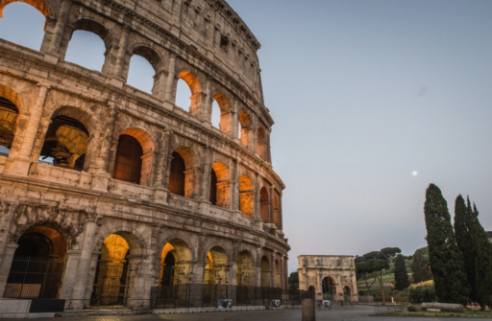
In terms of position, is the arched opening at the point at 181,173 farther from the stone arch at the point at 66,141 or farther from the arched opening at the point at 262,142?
the arched opening at the point at 262,142

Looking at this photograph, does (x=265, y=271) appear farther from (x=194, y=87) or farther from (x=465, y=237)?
(x=465, y=237)

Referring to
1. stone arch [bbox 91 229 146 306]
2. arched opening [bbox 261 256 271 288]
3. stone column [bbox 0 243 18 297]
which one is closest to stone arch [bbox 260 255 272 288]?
arched opening [bbox 261 256 271 288]

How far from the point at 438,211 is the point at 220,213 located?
1408cm

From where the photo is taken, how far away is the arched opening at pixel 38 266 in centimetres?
1097

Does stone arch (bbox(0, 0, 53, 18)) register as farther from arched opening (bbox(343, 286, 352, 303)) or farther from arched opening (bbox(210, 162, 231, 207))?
arched opening (bbox(343, 286, 352, 303))

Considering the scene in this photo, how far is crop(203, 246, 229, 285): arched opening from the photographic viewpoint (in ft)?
53.3

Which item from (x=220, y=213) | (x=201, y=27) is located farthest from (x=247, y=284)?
(x=201, y=27)

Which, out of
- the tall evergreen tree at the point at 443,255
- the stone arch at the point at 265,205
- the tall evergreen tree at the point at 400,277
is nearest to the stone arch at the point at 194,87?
the stone arch at the point at 265,205

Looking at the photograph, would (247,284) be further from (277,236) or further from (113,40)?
(113,40)

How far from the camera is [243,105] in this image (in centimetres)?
2138

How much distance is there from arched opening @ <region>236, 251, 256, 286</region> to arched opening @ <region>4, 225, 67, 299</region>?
29.4 ft

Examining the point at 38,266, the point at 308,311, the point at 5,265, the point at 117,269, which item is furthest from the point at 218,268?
the point at 5,265

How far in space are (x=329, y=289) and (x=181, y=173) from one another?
33334 millimetres

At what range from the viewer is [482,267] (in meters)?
18.4
